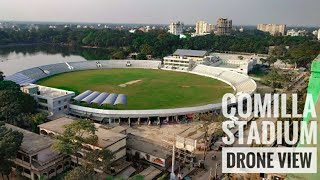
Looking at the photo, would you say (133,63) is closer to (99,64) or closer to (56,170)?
(99,64)

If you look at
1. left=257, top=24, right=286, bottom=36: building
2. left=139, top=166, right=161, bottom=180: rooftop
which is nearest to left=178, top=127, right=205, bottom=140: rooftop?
left=139, top=166, right=161, bottom=180: rooftop

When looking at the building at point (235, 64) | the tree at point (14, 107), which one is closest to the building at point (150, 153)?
the tree at point (14, 107)

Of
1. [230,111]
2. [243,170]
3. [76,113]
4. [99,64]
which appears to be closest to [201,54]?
[99,64]

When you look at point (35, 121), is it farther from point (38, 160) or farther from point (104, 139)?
point (104, 139)

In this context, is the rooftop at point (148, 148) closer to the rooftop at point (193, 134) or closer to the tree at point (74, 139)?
the rooftop at point (193, 134)

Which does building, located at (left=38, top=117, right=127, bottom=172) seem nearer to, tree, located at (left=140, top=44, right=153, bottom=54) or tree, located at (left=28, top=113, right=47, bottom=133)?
tree, located at (left=28, top=113, right=47, bottom=133)

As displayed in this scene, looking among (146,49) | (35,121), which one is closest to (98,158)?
(35,121)
